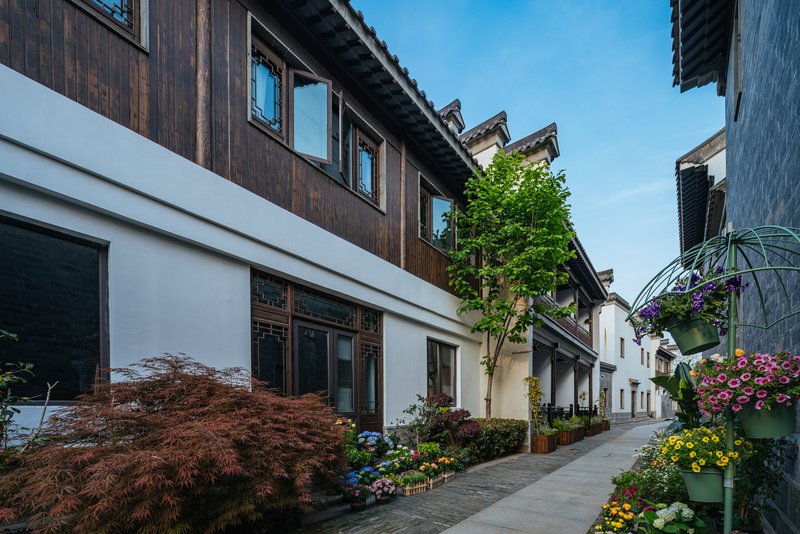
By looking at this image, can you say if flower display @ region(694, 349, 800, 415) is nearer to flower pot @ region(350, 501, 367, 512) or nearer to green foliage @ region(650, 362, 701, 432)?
green foliage @ region(650, 362, 701, 432)

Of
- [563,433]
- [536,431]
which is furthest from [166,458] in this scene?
[563,433]

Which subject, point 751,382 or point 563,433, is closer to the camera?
point 751,382

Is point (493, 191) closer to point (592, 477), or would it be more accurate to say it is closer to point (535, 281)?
point (535, 281)

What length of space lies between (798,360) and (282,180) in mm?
5733

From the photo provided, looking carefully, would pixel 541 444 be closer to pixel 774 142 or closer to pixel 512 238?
pixel 512 238

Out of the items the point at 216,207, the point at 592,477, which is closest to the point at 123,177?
the point at 216,207

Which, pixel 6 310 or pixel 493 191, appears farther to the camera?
pixel 493 191

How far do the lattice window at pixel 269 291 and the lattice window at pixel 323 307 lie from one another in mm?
253

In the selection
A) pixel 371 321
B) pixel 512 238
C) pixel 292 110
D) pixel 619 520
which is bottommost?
pixel 619 520

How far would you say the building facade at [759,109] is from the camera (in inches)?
144

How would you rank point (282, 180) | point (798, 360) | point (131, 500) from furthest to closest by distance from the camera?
point (282, 180) < point (131, 500) < point (798, 360)

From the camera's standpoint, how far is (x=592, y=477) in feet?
28.4

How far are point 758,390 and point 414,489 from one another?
498 centimetres

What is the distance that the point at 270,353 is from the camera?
6387mm
